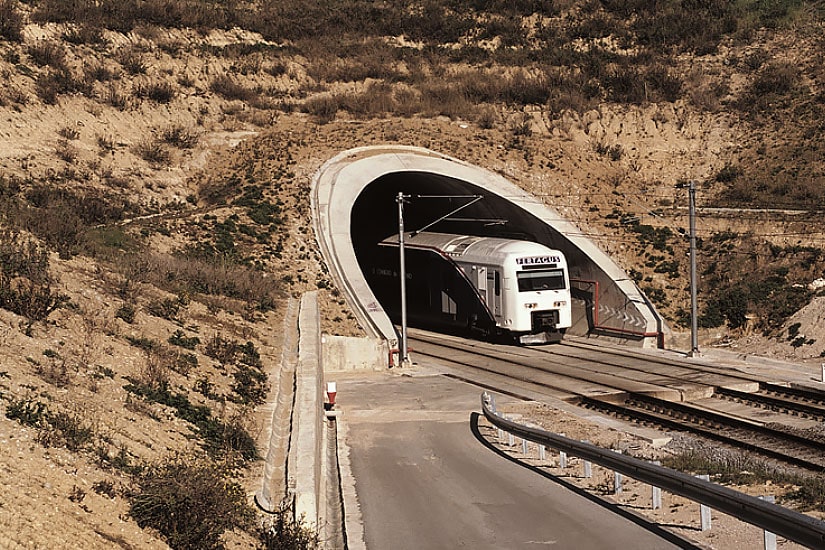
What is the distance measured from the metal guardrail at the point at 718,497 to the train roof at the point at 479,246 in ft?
72.7

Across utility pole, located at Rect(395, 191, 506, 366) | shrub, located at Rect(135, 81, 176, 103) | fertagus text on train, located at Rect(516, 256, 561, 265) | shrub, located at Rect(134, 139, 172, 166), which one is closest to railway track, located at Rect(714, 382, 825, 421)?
fertagus text on train, located at Rect(516, 256, 561, 265)

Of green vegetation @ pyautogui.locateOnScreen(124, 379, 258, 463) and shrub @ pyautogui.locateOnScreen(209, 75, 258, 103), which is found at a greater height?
shrub @ pyautogui.locateOnScreen(209, 75, 258, 103)

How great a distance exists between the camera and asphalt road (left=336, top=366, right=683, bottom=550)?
42.0ft

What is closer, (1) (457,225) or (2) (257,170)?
(2) (257,170)

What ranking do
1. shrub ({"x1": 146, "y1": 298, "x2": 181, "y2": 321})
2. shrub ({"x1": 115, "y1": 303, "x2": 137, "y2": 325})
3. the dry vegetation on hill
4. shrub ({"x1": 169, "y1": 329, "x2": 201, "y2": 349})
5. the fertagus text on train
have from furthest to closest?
the fertagus text on train < shrub ({"x1": 146, "y1": 298, "x2": 181, "y2": 321}) < shrub ({"x1": 169, "y1": 329, "x2": 201, "y2": 349}) < shrub ({"x1": 115, "y1": 303, "x2": 137, "y2": 325}) < the dry vegetation on hill

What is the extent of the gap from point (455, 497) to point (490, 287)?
24.0 meters

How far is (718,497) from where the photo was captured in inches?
432

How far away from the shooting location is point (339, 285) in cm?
3978

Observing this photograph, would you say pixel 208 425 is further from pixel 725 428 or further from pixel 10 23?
pixel 10 23

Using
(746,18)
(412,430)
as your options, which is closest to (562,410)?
(412,430)

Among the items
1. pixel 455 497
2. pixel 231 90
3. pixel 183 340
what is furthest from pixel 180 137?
pixel 455 497

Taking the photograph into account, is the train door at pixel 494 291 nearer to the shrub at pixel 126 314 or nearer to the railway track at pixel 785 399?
the railway track at pixel 785 399

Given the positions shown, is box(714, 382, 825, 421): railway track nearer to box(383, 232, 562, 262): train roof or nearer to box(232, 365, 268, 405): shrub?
box(383, 232, 562, 262): train roof

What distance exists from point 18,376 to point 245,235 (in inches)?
1160
